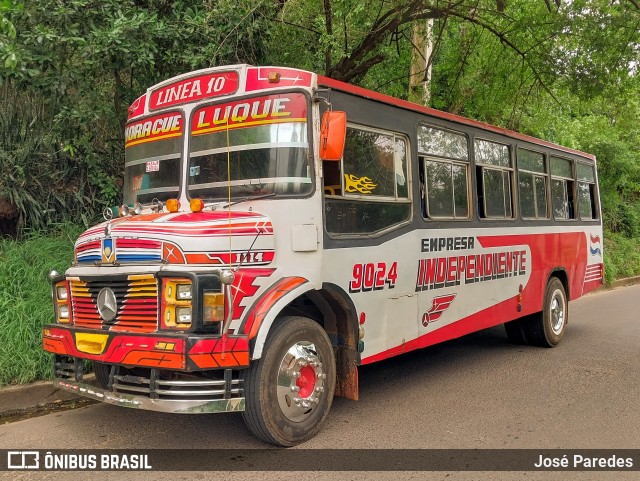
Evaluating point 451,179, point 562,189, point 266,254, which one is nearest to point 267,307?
point 266,254

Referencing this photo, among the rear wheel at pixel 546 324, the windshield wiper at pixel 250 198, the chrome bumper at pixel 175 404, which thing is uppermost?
Answer: the windshield wiper at pixel 250 198

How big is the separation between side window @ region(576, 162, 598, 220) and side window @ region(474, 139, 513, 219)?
2.46 meters

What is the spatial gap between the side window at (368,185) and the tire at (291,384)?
2.80ft

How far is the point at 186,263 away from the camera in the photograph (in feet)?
13.3

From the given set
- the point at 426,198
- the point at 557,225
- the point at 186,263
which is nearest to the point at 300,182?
the point at 186,263

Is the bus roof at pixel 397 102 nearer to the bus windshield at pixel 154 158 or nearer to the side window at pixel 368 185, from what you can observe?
the side window at pixel 368 185

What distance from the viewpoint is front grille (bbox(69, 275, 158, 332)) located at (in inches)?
158

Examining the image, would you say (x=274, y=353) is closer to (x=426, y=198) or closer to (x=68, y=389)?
(x=68, y=389)

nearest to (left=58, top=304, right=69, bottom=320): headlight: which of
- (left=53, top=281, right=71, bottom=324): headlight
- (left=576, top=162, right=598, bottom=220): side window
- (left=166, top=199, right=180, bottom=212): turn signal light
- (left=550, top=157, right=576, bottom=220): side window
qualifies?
(left=53, top=281, right=71, bottom=324): headlight

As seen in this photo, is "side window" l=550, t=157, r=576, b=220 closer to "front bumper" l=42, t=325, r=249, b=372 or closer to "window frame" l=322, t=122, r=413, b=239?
"window frame" l=322, t=122, r=413, b=239

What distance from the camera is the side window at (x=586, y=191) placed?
30.6ft

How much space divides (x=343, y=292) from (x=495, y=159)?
338cm

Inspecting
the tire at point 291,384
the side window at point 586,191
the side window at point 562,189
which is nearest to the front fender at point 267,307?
the tire at point 291,384

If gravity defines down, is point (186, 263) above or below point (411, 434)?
above
